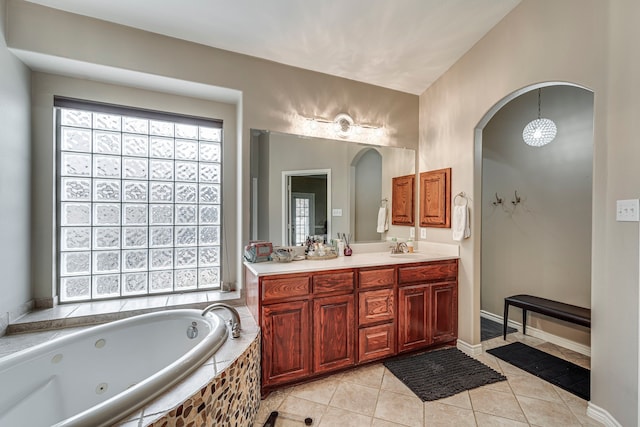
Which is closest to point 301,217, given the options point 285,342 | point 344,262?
point 344,262

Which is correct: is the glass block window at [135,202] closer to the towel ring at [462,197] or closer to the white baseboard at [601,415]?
the towel ring at [462,197]

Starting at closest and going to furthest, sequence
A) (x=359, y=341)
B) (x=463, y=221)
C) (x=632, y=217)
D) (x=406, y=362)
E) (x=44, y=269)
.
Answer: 1. (x=632, y=217)
2. (x=44, y=269)
3. (x=359, y=341)
4. (x=406, y=362)
5. (x=463, y=221)

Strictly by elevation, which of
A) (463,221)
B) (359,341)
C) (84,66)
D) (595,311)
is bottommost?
(359,341)

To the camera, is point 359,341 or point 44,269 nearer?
point 44,269

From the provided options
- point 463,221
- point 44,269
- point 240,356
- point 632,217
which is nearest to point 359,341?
point 240,356

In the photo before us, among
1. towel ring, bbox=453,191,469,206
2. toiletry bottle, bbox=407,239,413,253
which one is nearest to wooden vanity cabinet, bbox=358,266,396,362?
toiletry bottle, bbox=407,239,413,253

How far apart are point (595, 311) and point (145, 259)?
3.43 meters

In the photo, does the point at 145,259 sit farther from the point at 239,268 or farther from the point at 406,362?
the point at 406,362

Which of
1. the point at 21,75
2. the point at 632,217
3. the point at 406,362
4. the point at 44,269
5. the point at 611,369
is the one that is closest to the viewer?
the point at 632,217

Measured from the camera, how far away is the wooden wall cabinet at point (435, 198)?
2934 millimetres

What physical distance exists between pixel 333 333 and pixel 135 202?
205 cm

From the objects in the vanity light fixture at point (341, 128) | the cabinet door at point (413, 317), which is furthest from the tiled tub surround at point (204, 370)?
the vanity light fixture at point (341, 128)

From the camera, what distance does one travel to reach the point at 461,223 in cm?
270

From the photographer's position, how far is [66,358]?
166cm
